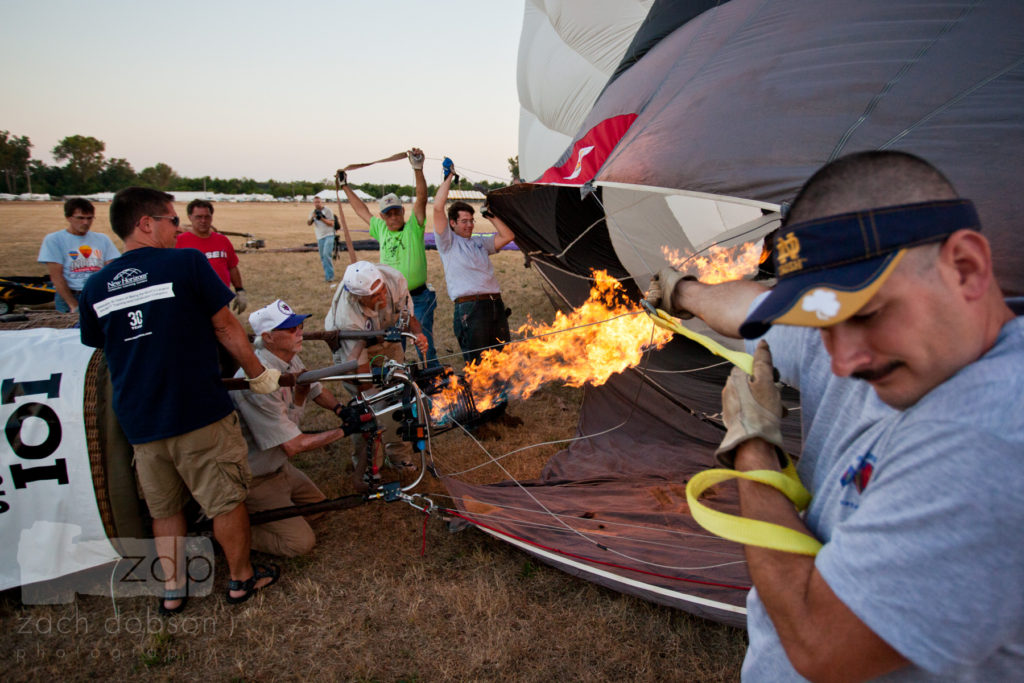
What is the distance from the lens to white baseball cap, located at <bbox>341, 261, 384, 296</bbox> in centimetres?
392

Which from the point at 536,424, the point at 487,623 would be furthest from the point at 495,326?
the point at 487,623

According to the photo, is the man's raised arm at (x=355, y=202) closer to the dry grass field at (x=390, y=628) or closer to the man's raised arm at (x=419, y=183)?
the man's raised arm at (x=419, y=183)

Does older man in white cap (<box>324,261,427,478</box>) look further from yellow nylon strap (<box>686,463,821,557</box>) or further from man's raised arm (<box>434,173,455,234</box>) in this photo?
yellow nylon strap (<box>686,463,821,557</box>)

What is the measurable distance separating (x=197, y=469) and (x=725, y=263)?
340cm

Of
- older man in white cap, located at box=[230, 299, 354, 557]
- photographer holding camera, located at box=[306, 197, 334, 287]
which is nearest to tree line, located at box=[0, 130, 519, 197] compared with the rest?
photographer holding camera, located at box=[306, 197, 334, 287]

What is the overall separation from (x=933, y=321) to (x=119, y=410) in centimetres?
323

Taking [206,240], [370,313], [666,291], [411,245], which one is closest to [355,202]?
[411,245]

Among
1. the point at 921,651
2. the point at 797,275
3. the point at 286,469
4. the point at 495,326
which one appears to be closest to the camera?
the point at 921,651

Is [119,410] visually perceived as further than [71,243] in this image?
No

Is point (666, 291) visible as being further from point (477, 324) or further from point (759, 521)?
point (477, 324)

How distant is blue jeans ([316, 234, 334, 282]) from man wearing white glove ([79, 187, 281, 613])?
9141mm

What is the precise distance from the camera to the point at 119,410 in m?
2.73

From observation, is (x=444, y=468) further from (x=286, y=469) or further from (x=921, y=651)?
(x=921, y=651)

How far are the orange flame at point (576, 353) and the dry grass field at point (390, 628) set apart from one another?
4.56 ft
